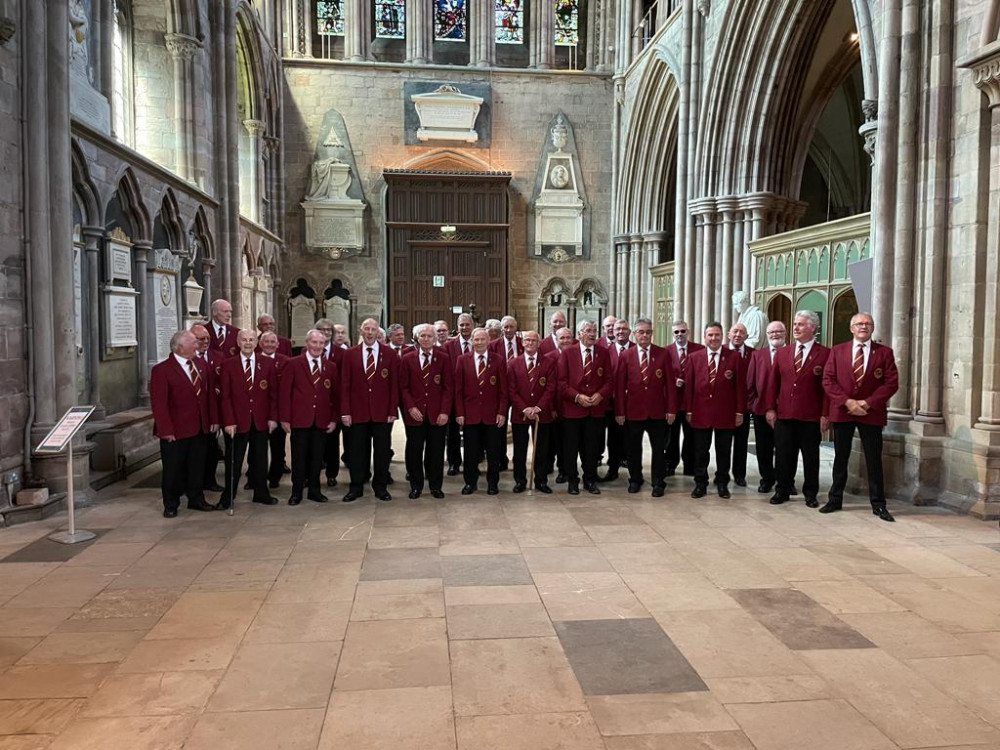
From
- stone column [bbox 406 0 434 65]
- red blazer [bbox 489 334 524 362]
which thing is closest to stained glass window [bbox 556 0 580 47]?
stone column [bbox 406 0 434 65]

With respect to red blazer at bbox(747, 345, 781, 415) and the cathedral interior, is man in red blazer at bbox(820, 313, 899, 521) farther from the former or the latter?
red blazer at bbox(747, 345, 781, 415)

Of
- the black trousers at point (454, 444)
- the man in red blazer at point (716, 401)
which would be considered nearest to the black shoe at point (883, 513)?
the man in red blazer at point (716, 401)

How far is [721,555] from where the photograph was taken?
188 inches

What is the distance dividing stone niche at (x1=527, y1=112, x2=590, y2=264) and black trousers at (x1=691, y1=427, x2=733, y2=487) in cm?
1235

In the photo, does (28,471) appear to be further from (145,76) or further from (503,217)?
(503,217)

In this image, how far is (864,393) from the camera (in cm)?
586

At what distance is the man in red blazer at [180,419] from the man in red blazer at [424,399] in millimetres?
1606

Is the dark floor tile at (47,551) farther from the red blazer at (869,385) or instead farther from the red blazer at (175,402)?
the red blazer at (869,385)

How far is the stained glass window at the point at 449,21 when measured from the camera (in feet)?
63.0

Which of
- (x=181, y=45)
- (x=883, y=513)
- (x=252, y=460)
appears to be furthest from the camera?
(x=181, y=45)

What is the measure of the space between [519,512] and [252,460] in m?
2.24

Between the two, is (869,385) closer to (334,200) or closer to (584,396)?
(584,396)

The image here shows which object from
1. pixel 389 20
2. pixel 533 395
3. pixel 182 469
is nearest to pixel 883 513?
pixel 533 395

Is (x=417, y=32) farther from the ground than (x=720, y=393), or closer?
farther from the ground
